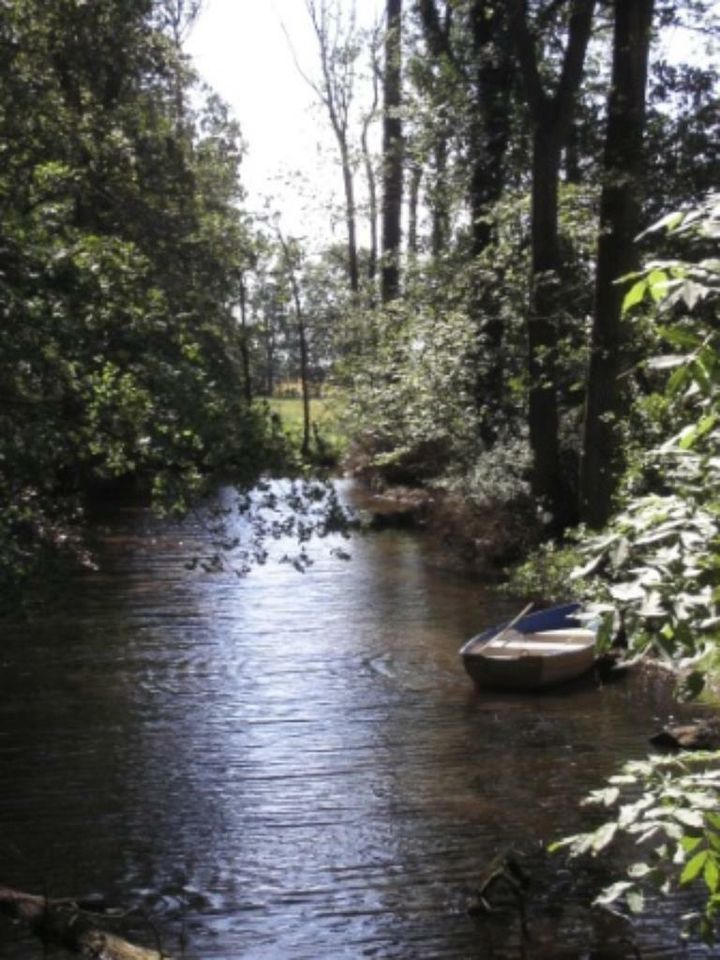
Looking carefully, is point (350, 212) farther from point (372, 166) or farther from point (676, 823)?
point (676, 823)

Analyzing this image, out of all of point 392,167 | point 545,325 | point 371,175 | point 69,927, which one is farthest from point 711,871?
point 371,175

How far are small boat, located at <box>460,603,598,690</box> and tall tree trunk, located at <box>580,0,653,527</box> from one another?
3294mm

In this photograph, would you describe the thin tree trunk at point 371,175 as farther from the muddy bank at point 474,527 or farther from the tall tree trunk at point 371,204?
the muddy bank at point 474,527

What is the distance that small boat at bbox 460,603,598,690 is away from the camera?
12266 mm

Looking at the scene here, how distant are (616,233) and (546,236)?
2.70 m

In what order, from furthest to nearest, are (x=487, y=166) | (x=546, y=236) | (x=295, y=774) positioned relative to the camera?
1. (x=487, y=166)
2. (x=546, y=236)
3. (x=295, y=774)

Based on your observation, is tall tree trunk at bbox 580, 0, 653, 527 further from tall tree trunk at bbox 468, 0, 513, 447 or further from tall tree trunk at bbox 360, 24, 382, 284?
tall tree trunk at bbox 360, 24, 382, 284

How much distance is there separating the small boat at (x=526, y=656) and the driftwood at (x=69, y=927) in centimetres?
632

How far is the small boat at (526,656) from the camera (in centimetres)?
1227

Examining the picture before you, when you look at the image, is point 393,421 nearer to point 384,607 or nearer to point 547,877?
point 384,607

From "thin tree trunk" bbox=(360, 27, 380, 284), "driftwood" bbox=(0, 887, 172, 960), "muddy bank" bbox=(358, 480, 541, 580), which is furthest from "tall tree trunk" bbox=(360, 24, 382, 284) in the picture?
"driftwood" bbox=(0, 887, 172, 960)

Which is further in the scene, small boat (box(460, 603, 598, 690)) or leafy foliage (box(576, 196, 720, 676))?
small boat (box(460, 603, 598, 690))

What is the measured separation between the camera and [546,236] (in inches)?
709

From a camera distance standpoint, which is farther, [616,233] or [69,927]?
[616,233]
